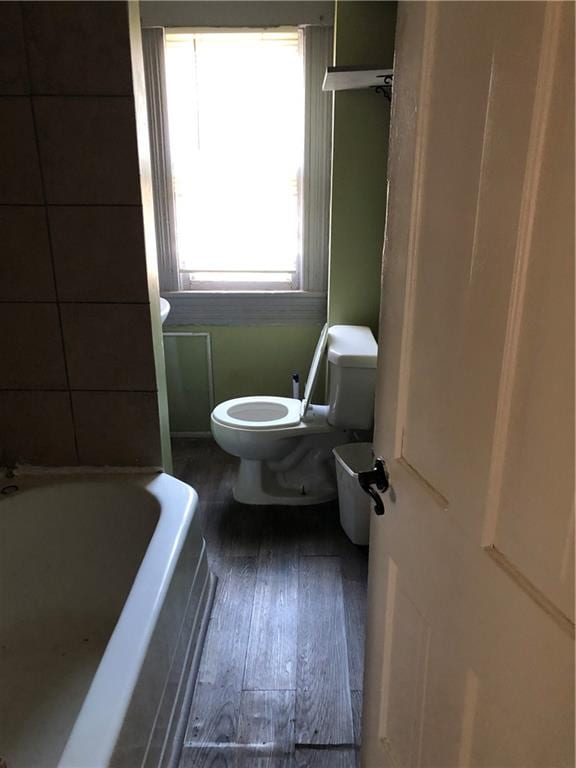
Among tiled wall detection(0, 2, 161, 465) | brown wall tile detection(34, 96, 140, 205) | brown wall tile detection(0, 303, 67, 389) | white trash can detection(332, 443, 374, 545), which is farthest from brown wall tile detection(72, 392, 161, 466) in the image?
white trash can detection(332, 443, 374, 545)

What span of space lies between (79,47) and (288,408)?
5.40 ft

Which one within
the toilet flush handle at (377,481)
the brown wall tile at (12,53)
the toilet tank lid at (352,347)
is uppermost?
the brown wall tile at (12,53)

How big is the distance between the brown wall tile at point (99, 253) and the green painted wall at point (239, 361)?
1.43 m

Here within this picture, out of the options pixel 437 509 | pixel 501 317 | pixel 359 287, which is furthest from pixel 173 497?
pixel 359 287

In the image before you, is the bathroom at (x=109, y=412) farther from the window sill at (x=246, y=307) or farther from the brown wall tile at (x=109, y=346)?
the window sill at (x=246, y=307)

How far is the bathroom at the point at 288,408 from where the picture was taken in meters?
0.64

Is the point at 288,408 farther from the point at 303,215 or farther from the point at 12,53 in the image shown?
the point at 12,53

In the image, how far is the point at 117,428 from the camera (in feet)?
5.73

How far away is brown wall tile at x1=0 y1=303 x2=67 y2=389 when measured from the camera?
1.61 meters

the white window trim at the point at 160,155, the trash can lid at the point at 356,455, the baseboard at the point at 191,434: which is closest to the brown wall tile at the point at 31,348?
the trash can lid at the point at 356,455

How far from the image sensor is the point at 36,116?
1.44 metres

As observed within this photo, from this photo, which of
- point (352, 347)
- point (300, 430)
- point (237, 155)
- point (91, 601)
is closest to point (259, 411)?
point (300, 430)

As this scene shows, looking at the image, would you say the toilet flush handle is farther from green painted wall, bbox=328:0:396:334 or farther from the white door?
green painted wall, bbox=328:0:396:334

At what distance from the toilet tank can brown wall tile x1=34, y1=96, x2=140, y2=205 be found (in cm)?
99
